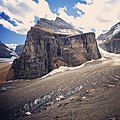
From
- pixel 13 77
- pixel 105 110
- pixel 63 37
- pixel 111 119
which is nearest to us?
pixel 111 119

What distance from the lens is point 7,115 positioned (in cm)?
4028

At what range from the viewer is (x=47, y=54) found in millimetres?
108250

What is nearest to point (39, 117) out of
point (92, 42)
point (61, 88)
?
point (61, 88)

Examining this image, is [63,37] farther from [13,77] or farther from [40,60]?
[13,77]

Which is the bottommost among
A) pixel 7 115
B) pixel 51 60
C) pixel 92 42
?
pixel 7 115

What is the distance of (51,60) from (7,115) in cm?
6635

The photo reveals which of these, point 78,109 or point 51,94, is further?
point 51,94

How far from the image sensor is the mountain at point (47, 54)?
100562 mm

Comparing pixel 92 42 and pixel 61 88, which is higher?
pixel 92 42

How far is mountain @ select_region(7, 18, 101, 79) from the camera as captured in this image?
10056 centimetres

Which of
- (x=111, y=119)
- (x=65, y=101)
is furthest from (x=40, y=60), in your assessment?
(x=111, y=119)

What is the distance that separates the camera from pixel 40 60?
103m

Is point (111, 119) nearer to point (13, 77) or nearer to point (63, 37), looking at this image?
point (13, 77)

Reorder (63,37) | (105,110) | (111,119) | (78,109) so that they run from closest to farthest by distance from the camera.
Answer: (111,119)
(105,110)
(78,109)
(63,37)
